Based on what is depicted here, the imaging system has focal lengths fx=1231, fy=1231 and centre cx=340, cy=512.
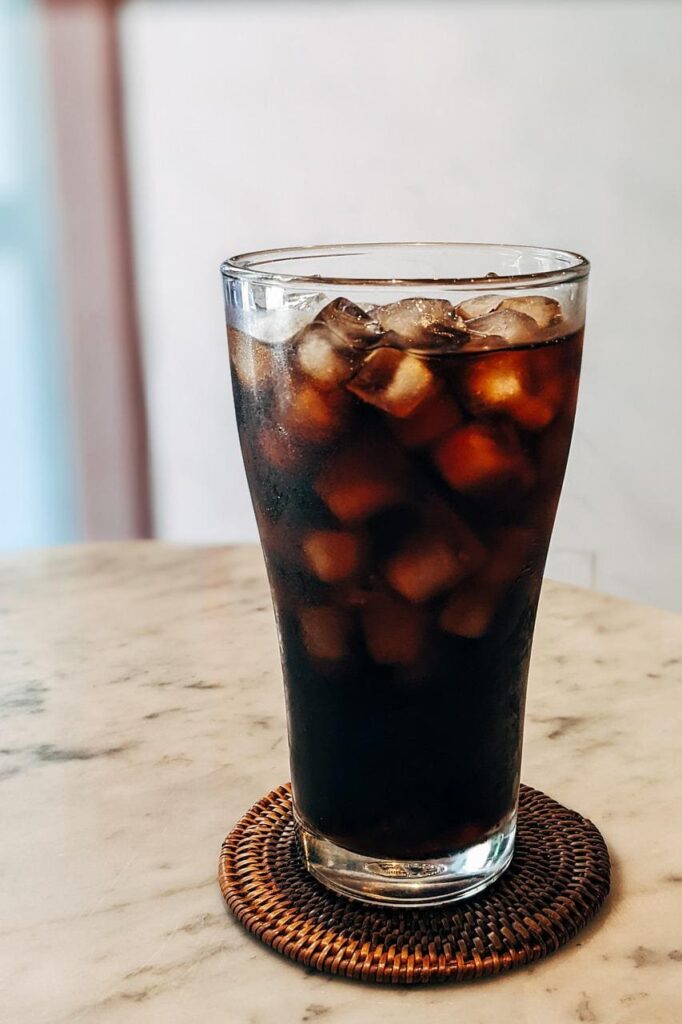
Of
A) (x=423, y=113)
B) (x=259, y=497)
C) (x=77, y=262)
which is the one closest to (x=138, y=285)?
(x=77, y=262)

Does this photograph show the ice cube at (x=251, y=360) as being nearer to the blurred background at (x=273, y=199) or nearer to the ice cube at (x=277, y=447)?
the ice cube at (x=277, y=447)

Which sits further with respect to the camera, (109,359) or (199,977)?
(109,359)

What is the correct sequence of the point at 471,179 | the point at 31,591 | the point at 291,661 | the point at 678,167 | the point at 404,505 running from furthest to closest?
the point at 471,179 → the point at 678,167 → the point at 31,591 → the point at 291,661 → the point at 404,505

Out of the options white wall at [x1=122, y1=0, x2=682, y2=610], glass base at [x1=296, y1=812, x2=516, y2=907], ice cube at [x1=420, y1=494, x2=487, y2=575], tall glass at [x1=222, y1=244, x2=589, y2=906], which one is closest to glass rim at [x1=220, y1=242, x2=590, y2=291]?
tall glass at [x1=222, y1=244, x2=589, y2=906]

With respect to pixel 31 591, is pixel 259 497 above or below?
above

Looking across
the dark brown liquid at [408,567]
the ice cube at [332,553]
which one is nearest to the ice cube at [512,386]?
the dark brown liquid at [408,567]

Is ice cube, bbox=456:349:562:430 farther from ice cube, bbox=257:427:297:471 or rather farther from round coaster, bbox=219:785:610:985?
round coaster, bbox=219:785:610:985

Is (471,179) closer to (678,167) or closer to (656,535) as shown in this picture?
(678,167)
